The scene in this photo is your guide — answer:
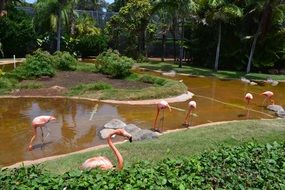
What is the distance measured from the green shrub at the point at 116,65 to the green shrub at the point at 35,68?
2719 mm

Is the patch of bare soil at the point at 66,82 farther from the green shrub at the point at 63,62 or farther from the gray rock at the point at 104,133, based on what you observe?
the gray rock at the point at 104,133

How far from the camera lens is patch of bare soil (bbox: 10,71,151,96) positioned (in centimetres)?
1738

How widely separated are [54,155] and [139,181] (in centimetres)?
516

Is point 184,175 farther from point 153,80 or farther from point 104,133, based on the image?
point 153,80

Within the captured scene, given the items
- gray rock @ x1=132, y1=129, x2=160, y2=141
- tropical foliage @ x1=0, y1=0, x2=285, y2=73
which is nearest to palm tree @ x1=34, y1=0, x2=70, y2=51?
tropical foliage @ x1=0, y1=0, x2=285, y2=73

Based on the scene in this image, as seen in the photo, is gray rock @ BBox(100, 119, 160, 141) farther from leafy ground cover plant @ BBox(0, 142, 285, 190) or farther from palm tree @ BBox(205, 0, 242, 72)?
palm tree @ BBox(205, 0, 242, 72)

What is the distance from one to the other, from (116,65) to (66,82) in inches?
115

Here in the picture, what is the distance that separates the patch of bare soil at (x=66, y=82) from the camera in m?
17.4

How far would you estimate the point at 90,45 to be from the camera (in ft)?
108

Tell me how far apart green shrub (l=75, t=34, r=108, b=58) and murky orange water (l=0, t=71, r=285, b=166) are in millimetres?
14733

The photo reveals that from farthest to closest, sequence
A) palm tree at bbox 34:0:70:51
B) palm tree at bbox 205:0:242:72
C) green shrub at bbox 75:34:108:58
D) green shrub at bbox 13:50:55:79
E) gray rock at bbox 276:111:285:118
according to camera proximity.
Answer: green shrub at bbox 75:34:108:58, palm tree at bbox 34:0:70:51, palm tree at bbox 205:0:242:72, green shrub at bbox 13:50:55:79, gray rock at bbox 276:111:285:118

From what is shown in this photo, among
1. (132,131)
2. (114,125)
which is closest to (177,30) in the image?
(114,125)

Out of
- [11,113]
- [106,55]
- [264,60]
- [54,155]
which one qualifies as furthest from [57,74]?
[264,60]

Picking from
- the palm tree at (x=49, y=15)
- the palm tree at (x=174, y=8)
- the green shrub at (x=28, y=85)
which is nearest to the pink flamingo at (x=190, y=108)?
the green shrub at (x=28, y=85)
